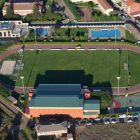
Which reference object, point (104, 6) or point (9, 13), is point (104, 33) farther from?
point (9, 13)

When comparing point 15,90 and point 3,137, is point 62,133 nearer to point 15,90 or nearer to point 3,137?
point 3,137

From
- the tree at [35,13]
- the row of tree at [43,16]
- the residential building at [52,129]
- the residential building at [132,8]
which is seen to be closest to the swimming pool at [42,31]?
the tree at [35,13]

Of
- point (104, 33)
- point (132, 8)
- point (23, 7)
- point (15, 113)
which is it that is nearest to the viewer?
point (15, 113)

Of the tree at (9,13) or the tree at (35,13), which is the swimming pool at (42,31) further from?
the tree at (9,13)

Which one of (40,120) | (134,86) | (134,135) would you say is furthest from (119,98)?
(40,120)

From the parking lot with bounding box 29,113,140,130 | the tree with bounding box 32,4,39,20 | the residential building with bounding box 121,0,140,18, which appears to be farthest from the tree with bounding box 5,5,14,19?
the parking lot with bounding box 29,113,140,130

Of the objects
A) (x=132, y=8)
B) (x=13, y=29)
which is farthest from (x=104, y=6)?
(x=13, y=29)
